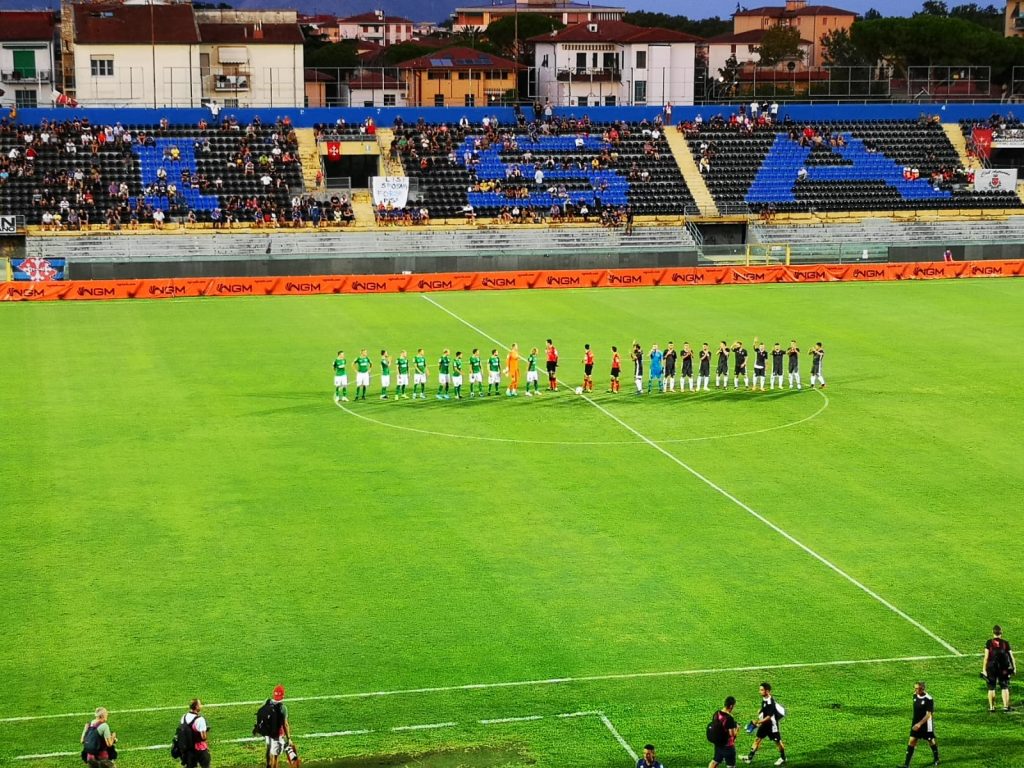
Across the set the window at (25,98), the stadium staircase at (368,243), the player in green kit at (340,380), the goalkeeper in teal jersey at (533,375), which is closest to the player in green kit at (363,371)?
the player in green kit at (340,380)

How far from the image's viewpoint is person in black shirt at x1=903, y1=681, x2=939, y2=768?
58.4 feet

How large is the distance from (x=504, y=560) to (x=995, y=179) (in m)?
68.5

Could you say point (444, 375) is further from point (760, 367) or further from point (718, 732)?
point (718, 732)

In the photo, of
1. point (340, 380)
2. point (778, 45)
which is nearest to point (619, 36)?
point (778, 45)

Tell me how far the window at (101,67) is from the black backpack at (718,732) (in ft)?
283

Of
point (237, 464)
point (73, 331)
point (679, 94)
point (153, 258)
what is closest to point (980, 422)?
point (237, 464)

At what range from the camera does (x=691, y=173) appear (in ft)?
278

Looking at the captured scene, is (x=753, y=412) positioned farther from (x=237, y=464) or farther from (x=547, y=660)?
(x=547, y=660)

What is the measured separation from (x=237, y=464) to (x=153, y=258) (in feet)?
113

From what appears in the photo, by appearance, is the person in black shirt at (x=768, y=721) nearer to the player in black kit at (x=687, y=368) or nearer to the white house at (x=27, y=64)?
the player in black kit at (x=687, y=368)

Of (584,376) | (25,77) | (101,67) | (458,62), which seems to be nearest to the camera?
(584,376)

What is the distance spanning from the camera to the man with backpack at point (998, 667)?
1931cm

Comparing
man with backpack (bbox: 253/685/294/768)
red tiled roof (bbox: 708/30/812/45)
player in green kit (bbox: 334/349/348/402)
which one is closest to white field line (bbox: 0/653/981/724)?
man with backpack (bbox: 253/685/294/768)

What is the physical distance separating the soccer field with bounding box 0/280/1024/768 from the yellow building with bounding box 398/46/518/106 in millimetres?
83775
